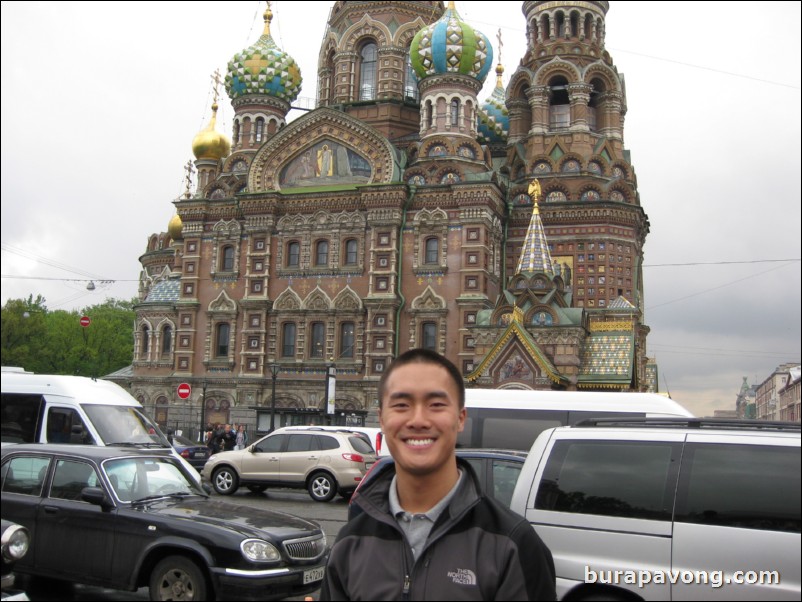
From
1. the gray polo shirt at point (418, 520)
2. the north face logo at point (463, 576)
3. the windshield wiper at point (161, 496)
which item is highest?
the gray polo shirt at point (418, 520)

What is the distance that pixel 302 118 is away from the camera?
122 ft

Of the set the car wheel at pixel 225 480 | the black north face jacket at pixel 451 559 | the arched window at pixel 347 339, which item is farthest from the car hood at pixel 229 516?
the arched window at pixel 347 339

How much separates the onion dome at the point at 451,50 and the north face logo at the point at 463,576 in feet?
114

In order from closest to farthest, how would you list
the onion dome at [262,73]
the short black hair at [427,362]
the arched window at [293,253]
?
the short black hair at [427,362] < the arched window at [293,253] < the onion dome at [262,73]

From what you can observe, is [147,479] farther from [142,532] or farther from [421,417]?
[421,417]

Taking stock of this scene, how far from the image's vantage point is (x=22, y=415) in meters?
13.6

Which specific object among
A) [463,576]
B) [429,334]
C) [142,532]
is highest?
[429,334]

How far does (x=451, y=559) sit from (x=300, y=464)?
1508 centimetres

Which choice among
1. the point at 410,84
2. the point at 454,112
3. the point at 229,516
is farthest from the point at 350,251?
the point at 229,516

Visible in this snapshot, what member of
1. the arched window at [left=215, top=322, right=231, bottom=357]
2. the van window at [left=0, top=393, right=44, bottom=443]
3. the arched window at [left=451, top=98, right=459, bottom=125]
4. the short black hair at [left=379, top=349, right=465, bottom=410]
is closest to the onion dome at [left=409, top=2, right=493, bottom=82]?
the arched window at [left=451, top=98, right=459, bottom=125]

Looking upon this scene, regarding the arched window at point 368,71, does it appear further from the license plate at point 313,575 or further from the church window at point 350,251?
the license plate at point 313,575

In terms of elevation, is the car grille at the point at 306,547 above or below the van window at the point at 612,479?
below

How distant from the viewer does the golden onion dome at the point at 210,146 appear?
41.2m

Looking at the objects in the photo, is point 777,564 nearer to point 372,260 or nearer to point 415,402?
point 415,402
